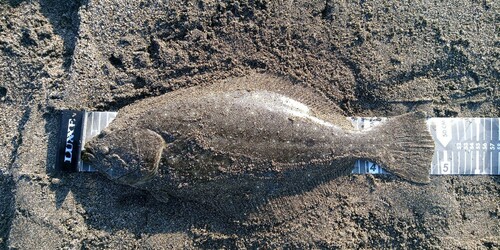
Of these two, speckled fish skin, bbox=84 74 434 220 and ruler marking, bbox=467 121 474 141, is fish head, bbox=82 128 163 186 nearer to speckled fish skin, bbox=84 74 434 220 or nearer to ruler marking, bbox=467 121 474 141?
speckled fish skin, bbox=84 74 434 220

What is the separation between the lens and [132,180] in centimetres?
354

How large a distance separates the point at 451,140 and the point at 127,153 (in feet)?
10.2

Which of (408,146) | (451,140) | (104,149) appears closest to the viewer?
(104,149)

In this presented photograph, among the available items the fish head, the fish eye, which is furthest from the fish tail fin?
the fish eye

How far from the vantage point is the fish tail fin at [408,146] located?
3.73 m

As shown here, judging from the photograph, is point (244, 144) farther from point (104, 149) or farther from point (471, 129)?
point (471, 129)

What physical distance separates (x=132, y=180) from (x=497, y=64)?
372cm

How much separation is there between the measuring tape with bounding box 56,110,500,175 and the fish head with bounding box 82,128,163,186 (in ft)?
1.16

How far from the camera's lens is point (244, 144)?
138 inches

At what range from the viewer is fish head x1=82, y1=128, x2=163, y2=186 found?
3461 millimetres

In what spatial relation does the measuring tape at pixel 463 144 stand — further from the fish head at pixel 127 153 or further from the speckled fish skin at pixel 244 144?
the fish head at pixel 127 153

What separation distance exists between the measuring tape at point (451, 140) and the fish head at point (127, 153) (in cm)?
35

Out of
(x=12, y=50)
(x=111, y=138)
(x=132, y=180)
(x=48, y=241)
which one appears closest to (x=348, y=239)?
(x=132, y=180)

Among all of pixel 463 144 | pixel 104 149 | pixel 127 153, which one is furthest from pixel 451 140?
pixel 104 149
